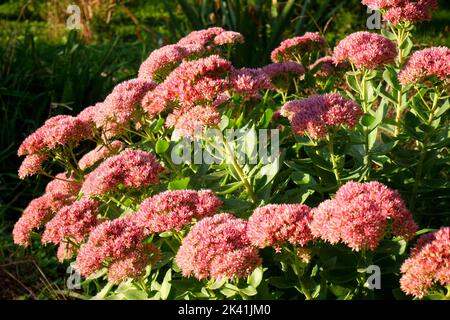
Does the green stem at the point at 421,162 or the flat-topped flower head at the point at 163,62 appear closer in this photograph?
the green stem at the point at 421,162

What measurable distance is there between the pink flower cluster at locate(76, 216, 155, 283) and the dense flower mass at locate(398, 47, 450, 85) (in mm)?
1120

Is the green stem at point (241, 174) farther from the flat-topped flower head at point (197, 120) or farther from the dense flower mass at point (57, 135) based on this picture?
the dense flower mass at point (57, 135)

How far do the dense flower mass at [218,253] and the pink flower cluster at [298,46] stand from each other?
5.10ft

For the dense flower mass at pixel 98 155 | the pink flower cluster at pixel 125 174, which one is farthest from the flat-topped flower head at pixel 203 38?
the pink flower cluster at pixel 125 174

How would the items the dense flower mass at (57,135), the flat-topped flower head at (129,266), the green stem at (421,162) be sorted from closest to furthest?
the flat-topped flower head at (129,266), the green stem at (421,162), the dense flower mass at (57,135)

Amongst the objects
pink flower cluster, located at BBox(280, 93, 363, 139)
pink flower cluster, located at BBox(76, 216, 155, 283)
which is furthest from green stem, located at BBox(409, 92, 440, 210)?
pink flower cluster, located at BBox(76, 216, 155, 283)

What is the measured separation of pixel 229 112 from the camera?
2.49 metres

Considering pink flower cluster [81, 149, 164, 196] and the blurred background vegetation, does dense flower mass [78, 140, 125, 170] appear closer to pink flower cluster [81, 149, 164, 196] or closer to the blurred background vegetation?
pink flower cluster [81, 149, 164, 196]

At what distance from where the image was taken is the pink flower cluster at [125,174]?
227cm

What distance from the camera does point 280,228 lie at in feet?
6.07

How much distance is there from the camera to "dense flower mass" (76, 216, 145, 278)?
2023 millimetres

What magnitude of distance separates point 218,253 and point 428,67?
43.0 inches

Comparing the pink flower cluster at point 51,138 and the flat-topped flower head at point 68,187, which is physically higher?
the pink flower cluster at point 51,138

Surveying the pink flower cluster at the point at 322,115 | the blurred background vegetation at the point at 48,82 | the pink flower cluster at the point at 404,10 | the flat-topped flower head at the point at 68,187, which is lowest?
the blurred background vegetation at the point at 48,82
